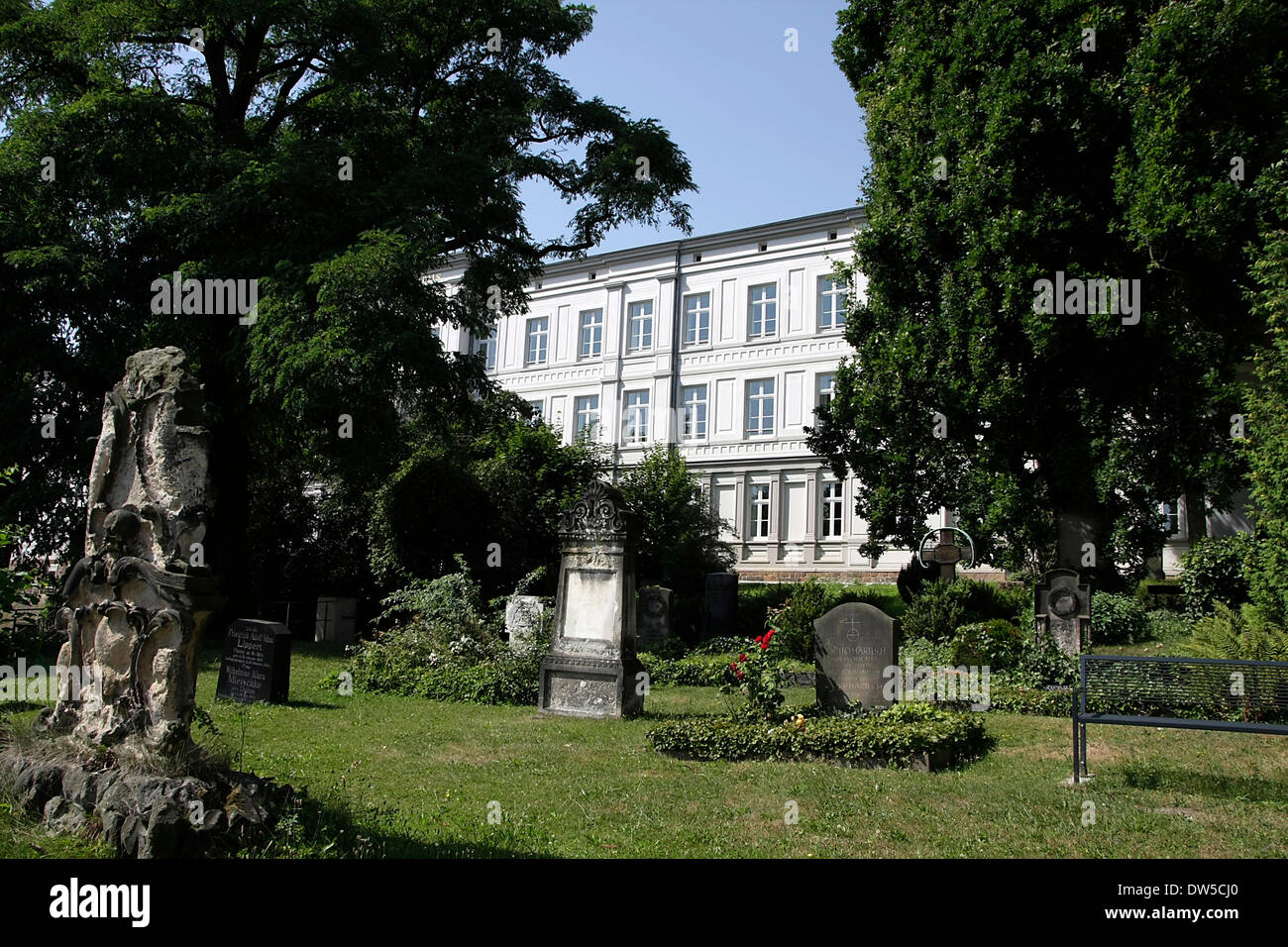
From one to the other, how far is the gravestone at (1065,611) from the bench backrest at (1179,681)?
334 inches

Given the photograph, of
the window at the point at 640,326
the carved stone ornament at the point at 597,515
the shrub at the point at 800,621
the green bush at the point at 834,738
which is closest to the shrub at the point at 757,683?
the green bush at the point at 834,738

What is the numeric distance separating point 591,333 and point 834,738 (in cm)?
3541

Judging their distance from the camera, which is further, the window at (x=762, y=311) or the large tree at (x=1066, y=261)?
the window at (x=762, y=311)

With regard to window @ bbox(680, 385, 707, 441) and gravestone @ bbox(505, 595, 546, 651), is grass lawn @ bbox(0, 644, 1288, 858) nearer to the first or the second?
gravestone @ bbox(505, 595, 546, 651)

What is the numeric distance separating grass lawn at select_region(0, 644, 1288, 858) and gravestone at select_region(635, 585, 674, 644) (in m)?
9.84

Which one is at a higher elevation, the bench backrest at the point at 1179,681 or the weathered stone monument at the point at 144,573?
the weathered stone monument at the point at 144,573

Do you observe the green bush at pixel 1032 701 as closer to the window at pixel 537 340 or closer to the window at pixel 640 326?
the window at pixel 640 326

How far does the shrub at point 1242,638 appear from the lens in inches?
477

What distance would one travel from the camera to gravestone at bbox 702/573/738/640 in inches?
929

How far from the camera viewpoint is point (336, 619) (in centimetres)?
2384

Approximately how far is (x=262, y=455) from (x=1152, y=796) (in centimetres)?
2330

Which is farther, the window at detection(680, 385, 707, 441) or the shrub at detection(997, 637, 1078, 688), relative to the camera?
the window at detection(680, 385, 707, 441)

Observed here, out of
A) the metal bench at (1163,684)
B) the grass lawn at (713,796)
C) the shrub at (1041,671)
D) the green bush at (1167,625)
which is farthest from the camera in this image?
the green bush at (1167,625)

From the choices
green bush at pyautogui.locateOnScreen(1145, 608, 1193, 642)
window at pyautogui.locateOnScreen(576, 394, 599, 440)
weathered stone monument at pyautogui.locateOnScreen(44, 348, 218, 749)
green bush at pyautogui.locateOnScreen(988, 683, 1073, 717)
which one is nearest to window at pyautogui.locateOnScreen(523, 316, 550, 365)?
window at pyautogui.locateOnScreen(576, 394, 599, 440)
